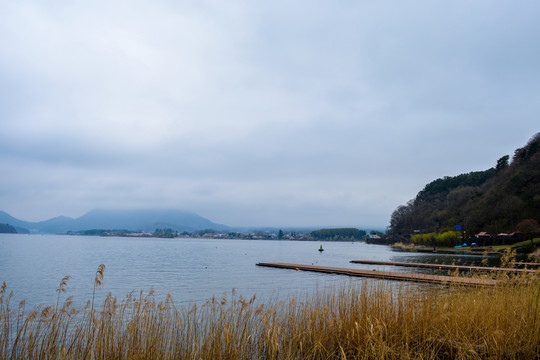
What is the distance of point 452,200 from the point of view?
11181cm

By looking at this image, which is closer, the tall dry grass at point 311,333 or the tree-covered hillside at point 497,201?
the tall dry grass at point 311,333

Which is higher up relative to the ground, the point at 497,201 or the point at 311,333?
the point at 497,201

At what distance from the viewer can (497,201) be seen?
77.7m

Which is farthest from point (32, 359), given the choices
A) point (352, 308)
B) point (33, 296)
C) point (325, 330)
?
point (33, 296)

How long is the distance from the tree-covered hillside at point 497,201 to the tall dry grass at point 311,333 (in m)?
66.5

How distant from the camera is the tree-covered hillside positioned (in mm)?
68688

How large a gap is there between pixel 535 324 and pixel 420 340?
1.67m

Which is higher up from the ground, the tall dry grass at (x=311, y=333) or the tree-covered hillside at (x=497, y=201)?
the tree-covered hillside at (x=497, y=201)

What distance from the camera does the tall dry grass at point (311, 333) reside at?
4848mm

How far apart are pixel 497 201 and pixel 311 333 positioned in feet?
280

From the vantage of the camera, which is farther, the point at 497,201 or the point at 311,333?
the point at 497,201

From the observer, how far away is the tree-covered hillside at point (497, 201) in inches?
2704

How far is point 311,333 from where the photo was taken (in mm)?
6227

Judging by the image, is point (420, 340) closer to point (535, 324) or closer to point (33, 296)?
point (535, 324)
